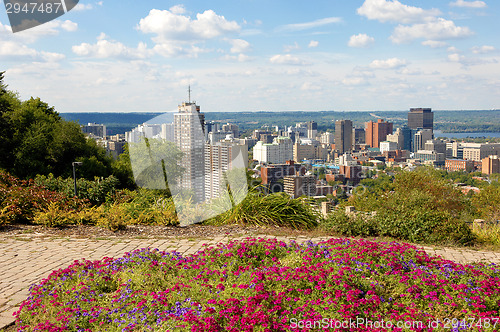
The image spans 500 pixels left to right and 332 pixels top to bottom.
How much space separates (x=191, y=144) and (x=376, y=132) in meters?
134

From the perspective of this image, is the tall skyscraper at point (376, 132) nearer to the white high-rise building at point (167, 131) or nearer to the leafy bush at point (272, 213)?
the white high-rise building at point (167, 131)

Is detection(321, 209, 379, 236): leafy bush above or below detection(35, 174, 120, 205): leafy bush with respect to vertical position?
below

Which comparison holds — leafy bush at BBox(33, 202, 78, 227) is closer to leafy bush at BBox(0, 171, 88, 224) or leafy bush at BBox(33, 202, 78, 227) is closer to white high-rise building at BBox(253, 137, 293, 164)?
leafy bush at BBox(0, 171, 88, 224)

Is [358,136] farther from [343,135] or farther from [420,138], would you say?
[420,138]

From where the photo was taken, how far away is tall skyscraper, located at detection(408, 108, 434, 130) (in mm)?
146750

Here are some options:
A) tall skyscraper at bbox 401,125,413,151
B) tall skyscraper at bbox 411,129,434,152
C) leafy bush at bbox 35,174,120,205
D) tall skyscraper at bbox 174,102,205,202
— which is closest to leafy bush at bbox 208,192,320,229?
tall skyscraper at bbox 174,102,205,202

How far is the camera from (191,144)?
850cm

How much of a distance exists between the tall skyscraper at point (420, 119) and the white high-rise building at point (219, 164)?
5850 inches

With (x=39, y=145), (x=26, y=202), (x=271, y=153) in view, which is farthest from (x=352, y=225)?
(x=271, y=153)

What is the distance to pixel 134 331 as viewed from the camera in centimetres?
271

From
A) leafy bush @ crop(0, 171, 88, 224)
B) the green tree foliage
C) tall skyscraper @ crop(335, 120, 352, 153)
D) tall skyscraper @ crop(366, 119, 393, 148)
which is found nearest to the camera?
leafy bush @ crop(0, 171, 88, 224)

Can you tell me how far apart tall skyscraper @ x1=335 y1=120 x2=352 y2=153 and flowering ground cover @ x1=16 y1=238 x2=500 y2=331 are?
4676 inches

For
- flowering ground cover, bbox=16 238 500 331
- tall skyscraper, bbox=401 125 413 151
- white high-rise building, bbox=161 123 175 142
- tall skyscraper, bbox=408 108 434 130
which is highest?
tall skyscraper, bbox=408 108 434 130

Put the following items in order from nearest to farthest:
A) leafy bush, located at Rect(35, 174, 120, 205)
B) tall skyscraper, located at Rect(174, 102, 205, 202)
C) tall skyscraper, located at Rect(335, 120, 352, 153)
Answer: tall skyscraper, located at Rect(174, 102, 205, 202)
leafy bush, located at Rect(35, 174, 120, 205)
tall skyscraper, located at Rect(335, 120, 352, 153)
